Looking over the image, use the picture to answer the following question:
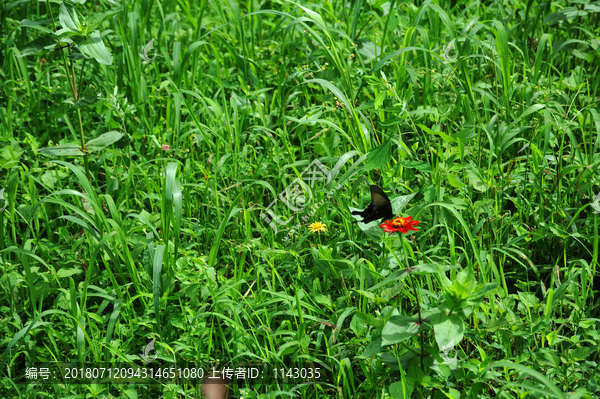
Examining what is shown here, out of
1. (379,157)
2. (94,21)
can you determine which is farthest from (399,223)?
(94,21)

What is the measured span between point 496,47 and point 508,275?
1.32m

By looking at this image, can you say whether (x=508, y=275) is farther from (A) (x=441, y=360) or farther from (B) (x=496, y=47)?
(B) (x=496, y=47)

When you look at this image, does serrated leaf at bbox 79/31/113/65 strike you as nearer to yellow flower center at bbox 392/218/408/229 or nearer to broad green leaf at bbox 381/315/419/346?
yellow flower center at bbox 392/218/408/229

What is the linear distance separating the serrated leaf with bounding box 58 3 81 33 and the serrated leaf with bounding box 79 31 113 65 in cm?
6

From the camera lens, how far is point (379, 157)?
6.75 feet

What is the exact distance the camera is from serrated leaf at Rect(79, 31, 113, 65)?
82.0 inches

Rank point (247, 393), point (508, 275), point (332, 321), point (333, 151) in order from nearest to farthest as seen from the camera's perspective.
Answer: point (247, 393)
point (332, 321)
point (508, 275)
point (333, 151)

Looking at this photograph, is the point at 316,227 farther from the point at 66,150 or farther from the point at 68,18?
the point at 68,18

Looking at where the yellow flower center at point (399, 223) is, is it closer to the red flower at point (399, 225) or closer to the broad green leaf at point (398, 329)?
the red flower at point (399, 225)

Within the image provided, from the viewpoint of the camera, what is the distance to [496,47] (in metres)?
2.83

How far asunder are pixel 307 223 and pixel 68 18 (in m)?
1.29

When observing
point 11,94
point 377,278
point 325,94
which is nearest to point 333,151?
point 325,94

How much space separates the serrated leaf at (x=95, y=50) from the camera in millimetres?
2084

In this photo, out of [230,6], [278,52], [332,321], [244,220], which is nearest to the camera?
[332,321]
